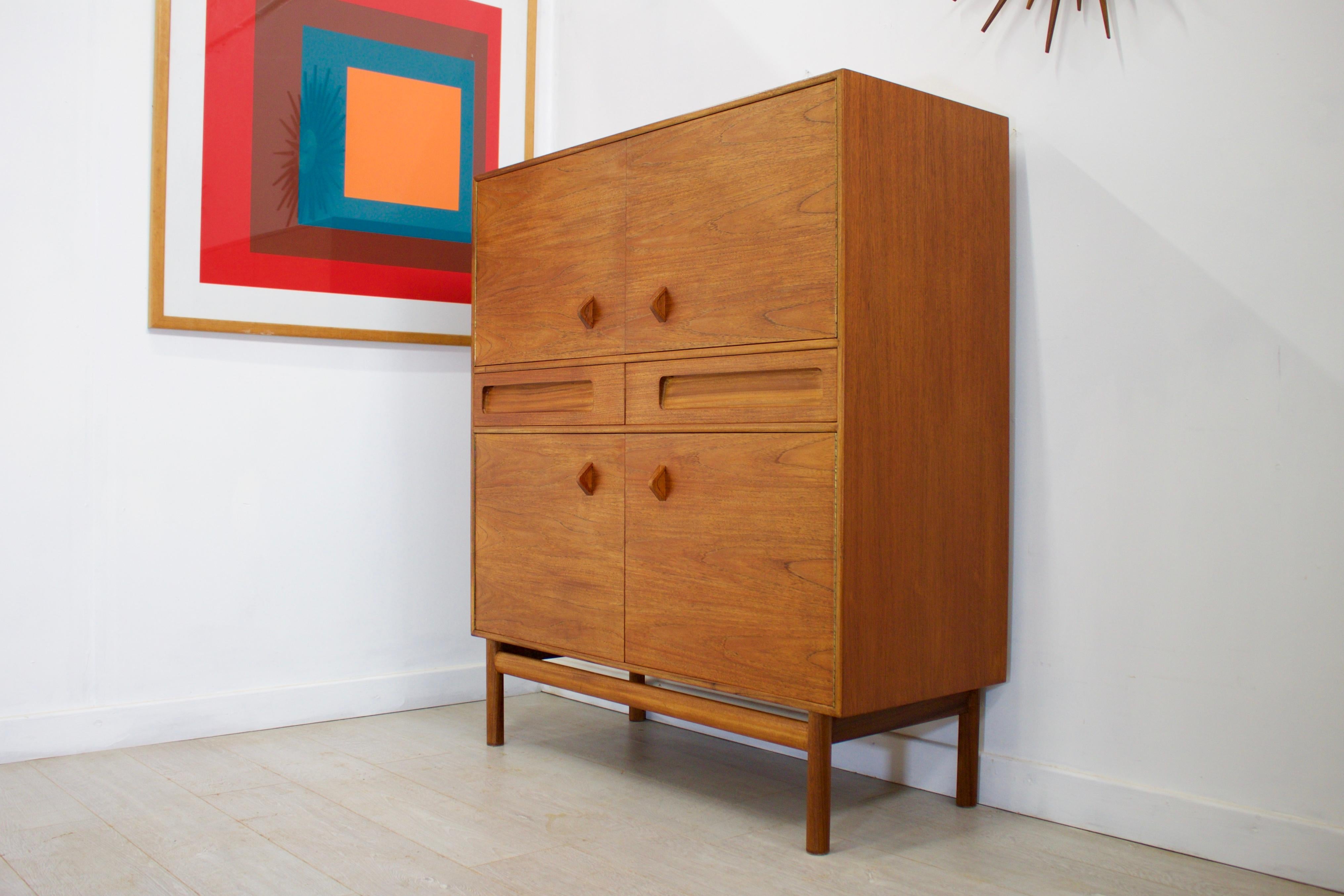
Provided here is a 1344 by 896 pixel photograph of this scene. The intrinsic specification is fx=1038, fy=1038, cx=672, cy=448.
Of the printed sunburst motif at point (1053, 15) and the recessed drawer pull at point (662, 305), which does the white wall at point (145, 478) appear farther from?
the printed sunburst motif at point (1053, 15)

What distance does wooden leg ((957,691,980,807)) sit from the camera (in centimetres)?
187

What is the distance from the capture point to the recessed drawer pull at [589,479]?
2.01 m

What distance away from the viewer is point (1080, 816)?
1761mm

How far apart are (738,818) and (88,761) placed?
53.0 inches

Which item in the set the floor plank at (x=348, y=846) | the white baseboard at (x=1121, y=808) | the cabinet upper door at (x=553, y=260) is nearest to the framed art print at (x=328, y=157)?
the cabinet upper door at (x=553, y=260)

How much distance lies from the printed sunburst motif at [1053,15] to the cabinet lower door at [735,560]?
841mm

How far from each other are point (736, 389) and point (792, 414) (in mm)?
142

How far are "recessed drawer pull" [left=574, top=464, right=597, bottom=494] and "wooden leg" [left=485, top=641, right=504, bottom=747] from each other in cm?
52

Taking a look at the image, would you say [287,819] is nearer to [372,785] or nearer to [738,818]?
[372,785]

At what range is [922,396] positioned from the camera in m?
1.72

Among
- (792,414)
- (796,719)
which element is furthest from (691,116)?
(796,719)

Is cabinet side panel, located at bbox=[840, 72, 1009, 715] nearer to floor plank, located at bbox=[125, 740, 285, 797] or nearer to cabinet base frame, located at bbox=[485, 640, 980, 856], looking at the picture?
cabinet base frame, located at bbox=[485, 640, 980, 856]

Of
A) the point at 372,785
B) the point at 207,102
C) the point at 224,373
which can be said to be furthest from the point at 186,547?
the point at 207,102

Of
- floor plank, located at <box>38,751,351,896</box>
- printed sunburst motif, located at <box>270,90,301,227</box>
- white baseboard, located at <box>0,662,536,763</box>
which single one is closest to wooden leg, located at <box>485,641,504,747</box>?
white baseboard, located at <box>0,662,536,763</box>
